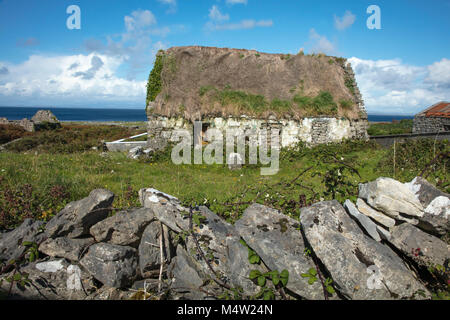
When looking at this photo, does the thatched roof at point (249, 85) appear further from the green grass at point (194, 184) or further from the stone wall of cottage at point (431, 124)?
the stone wall of cottage at point (431, 124)

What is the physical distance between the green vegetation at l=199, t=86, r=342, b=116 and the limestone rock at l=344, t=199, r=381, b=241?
11.8 meters

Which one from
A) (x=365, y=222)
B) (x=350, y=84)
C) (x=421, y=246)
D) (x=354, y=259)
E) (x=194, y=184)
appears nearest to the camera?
(x=354, y=259)

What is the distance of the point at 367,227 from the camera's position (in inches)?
165

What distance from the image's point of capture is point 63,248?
464 cm

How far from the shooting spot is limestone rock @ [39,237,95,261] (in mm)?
4625

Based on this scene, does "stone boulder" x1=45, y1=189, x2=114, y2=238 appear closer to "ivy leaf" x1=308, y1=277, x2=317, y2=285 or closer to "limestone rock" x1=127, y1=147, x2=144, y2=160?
"ivy leaf" x1=308, y1=277, x2=317, y2=285

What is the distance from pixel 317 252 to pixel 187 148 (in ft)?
39.8

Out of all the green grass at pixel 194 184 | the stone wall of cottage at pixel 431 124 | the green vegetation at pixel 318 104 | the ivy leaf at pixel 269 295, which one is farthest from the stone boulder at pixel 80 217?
the stone wall of cottage at pixel 431 124

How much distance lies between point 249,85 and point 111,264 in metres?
14.5

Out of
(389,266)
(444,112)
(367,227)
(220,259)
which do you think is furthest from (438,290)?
(444,112)

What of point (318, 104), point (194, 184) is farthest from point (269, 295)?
point (318, 104)

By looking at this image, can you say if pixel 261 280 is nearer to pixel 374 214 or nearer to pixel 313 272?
pixel 313 272

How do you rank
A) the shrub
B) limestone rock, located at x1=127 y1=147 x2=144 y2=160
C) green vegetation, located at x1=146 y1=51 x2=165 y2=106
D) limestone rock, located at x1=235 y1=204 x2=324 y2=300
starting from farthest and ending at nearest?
the shrub
green vegetation, located at x1=146 y1=51 x2=165 y2=106
limestone rock, located at x1=127 y1=147 x2=144 y2=160
limestone rock, located at x1=235 y1=204 x2=324 y2=300

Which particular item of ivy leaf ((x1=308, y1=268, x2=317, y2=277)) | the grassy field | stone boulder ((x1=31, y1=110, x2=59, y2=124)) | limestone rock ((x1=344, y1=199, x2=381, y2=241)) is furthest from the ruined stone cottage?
stone boulder ((x1=31, y1=110, x2=59, y2=124))
